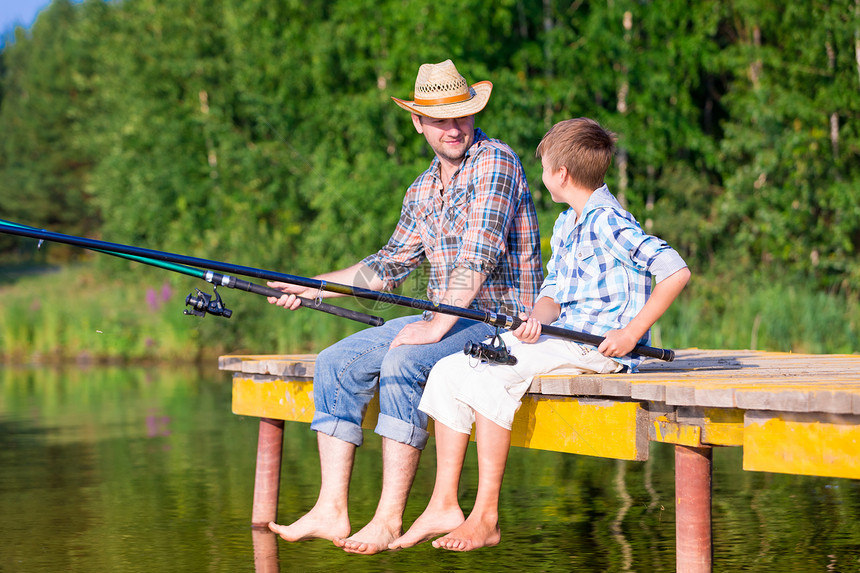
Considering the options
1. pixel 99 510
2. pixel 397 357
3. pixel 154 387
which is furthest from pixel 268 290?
pixel 154 387

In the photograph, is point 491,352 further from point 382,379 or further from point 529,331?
point 382,379

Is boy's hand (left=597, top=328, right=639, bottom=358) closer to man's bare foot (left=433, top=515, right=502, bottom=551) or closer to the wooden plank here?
the wooden plank

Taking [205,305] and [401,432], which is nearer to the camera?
[205,305]

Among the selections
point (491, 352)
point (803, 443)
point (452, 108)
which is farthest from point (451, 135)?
point (803, 443)

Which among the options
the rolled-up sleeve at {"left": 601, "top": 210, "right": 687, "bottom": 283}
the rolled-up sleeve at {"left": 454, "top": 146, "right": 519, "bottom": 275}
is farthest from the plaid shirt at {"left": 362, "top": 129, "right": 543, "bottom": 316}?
the rolled-up sleeve at {"left": 601, "top": 210, "right": 687, "bottom": 283}

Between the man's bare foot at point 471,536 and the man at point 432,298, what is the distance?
34 cm

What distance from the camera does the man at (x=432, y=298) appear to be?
4223mm

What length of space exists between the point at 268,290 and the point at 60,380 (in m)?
9.88

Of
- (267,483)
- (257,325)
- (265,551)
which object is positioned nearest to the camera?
(265,551)

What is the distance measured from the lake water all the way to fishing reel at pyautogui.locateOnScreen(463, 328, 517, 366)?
1.07 m

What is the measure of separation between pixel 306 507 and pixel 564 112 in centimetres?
1073

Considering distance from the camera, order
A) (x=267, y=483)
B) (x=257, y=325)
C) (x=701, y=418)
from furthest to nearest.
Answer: (x=257, y=325)
(x=267, y=483)
(x=701, y=418)

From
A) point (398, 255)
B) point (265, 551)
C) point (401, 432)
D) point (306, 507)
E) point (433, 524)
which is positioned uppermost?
point (398, 255)

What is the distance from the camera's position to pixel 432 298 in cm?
453
